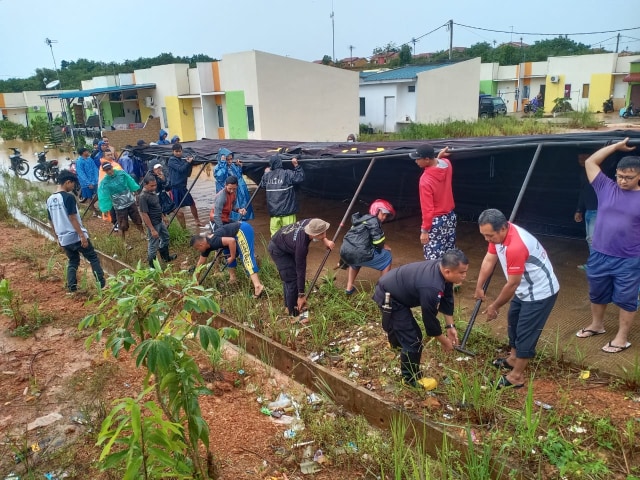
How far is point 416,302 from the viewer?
349cm

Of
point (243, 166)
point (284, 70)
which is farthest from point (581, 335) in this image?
point (284, 70)

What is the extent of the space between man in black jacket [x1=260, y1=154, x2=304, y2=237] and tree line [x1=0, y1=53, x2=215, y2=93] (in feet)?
147

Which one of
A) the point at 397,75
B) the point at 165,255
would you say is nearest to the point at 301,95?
the point at 397,75

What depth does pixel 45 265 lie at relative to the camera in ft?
24.6

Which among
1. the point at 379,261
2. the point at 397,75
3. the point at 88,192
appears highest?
the point at 397,75

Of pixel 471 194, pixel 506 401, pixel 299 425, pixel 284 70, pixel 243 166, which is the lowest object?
pixel 299 425

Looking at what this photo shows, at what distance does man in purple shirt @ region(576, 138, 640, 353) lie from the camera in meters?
3.53

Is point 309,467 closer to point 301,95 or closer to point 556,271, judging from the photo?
point 556,271

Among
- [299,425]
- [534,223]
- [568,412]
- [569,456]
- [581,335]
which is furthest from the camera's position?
[534,223]

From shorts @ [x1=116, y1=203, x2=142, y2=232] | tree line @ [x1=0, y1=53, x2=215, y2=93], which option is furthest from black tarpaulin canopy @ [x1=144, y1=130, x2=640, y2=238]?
tree line @ [x1=0, y1=53, x2=215, y2=93]

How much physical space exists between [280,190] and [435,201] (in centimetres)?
219

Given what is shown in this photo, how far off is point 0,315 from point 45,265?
1851 millimetres

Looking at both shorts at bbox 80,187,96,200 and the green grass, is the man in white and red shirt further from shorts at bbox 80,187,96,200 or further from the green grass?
the green grass

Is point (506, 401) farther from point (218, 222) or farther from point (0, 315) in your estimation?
point (0, 315)
